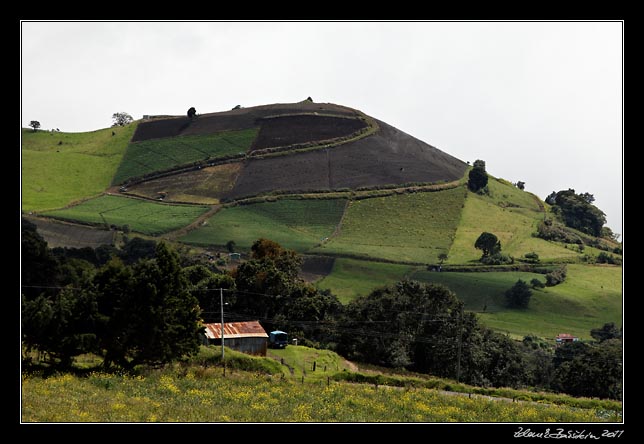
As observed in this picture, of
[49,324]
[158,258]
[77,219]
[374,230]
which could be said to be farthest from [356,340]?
[77,219]

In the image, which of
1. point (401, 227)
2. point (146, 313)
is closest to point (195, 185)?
point (401, 227)

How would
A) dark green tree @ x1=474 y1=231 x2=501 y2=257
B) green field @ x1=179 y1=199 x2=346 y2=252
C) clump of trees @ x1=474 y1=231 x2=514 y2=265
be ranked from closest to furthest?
clump of trees @ x1=474 y1=231 x2=514 y2=265 → green field @ x1=179 y1=199 x2=346 y2=252 → dark green tree @ x1=474 y1=231 x2=501 y2=257

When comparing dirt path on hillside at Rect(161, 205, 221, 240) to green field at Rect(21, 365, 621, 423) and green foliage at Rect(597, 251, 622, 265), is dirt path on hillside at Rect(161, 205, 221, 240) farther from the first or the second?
green field at Rect(21, 365, 621, 423)

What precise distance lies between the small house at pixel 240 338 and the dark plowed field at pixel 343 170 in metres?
102

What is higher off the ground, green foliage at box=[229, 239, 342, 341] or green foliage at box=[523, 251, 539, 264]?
green foliage at box=[523, 251, 539, 264]

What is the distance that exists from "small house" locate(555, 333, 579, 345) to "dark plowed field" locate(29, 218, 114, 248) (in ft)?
240

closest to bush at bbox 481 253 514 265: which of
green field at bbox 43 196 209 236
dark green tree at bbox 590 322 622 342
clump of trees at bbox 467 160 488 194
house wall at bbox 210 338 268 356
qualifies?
dark green tree at bbox 590 322 622 342

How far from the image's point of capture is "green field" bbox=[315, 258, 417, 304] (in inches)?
4870

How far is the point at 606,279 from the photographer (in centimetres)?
14288

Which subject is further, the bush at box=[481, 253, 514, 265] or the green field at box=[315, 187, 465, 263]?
the green field at box=[315, 187, 465, 263]

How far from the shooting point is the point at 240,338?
67562 mm

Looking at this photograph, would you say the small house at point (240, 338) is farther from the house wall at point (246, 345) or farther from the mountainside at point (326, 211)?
the mountainside at point (326, 211)

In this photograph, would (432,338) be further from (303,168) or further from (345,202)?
(303,168)

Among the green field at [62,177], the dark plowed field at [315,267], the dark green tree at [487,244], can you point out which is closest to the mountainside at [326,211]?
the dark plowed field at [315,267]
